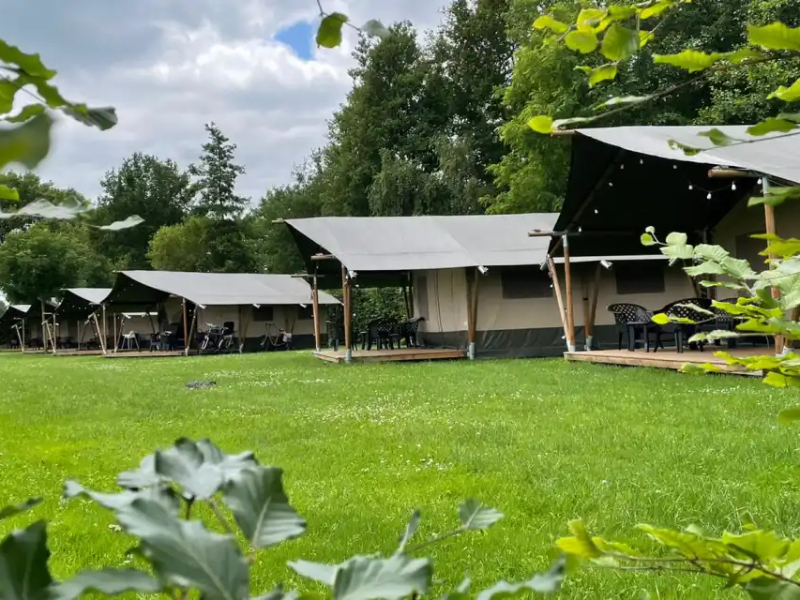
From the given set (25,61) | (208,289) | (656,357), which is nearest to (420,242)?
(656,357)

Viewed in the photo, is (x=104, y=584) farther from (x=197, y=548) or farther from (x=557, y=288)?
(x=557, y=288)

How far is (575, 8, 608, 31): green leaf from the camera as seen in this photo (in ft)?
3.81

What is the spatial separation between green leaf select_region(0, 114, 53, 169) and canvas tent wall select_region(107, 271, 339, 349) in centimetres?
2459

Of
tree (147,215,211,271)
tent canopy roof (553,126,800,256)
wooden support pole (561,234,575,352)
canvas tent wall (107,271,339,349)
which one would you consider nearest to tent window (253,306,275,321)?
canvas tent wall (107,271,339,349)

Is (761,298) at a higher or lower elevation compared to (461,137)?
lower

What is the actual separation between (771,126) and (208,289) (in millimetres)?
26211

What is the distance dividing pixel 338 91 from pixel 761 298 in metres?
40.0

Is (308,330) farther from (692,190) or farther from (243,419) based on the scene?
(243,419)

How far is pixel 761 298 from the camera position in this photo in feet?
3.90

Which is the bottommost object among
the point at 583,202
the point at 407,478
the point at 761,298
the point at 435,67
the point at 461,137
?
the point at 407,478

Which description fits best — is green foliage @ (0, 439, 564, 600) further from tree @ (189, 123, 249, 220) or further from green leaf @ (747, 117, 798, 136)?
tree @ (189, 123, 249, 220)

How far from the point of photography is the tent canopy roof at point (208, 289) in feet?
82.4

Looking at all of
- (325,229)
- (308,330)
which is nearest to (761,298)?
(325,229)

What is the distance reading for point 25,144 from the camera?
0.42m
